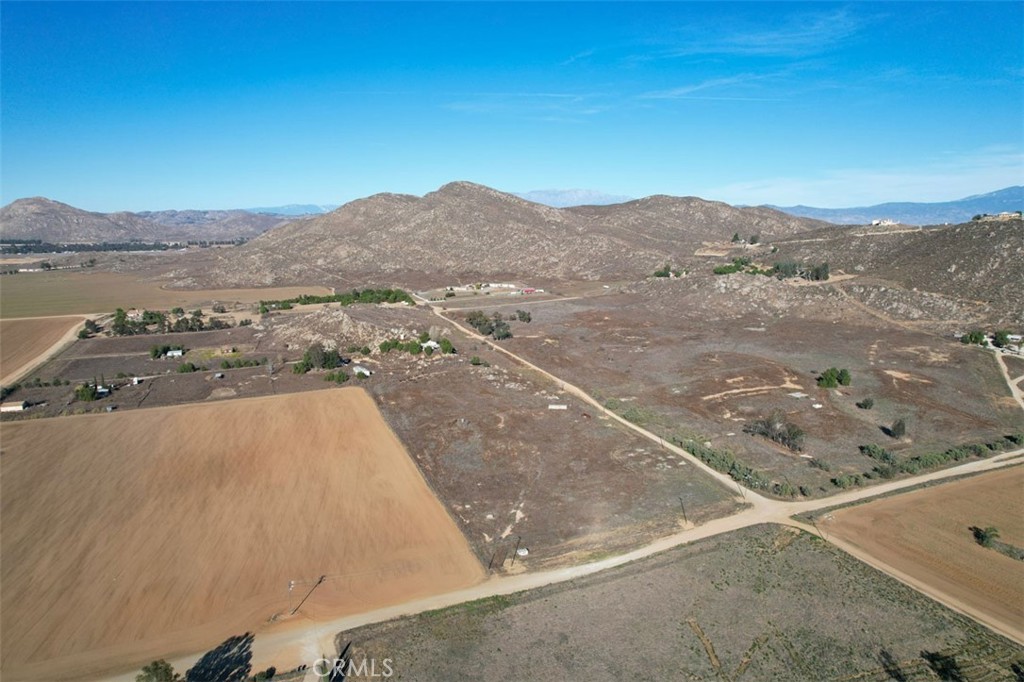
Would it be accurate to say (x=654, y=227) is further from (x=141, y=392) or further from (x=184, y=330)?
(x=141, y=392)

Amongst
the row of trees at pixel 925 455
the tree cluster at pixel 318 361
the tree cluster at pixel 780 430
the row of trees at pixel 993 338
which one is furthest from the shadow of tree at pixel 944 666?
the row of trees at pixel 993 338

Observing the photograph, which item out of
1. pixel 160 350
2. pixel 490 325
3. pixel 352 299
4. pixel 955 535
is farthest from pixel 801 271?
pixel 160 350

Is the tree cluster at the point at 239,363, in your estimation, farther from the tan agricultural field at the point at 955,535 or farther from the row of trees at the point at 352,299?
the tan agricultural field at the point at 955,535

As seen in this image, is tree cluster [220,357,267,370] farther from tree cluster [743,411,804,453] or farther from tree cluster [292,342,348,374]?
tree cluster [743,411,804,453]

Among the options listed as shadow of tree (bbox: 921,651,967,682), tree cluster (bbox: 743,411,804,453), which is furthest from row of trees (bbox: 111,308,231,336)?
shadow of tree (bbox: 921,651,967,682)

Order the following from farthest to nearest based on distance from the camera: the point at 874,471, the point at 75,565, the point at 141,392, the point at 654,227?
the point at 654,227, the point at 141,392, the point at 874,471, the point at 75,565

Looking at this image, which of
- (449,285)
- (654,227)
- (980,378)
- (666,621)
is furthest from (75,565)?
(654,227)
